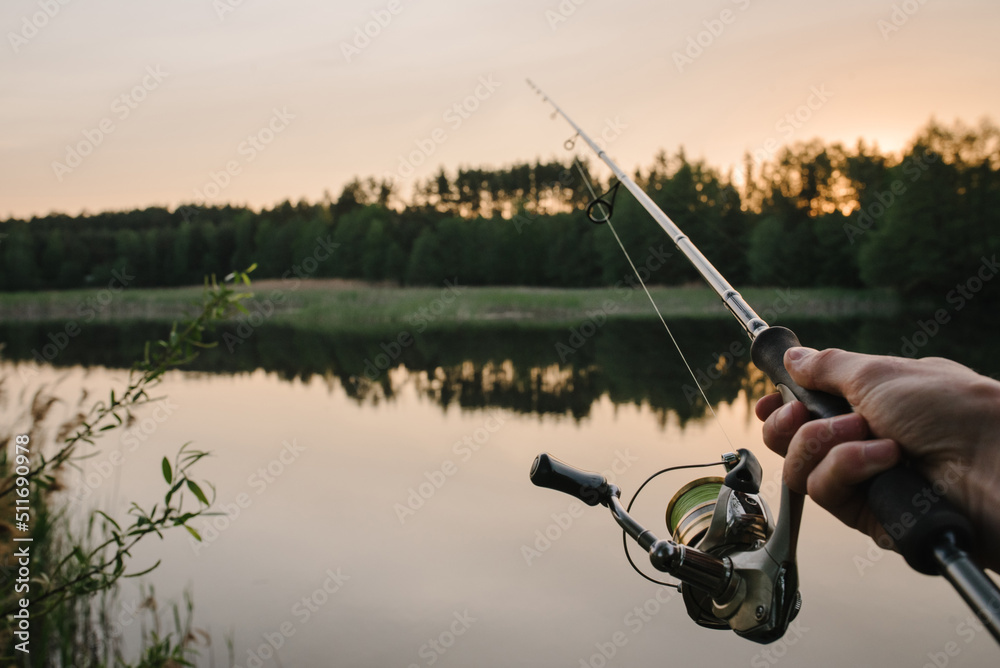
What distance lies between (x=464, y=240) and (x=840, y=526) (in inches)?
1640

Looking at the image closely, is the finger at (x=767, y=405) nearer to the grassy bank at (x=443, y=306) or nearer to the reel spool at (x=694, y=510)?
the reel spool at (x=694, y=510)

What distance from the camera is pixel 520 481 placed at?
668 centimetres

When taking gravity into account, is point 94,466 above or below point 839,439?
below

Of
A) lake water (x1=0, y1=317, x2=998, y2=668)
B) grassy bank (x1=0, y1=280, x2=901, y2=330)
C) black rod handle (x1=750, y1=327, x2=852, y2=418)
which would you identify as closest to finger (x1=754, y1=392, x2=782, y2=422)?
black rod handle (x1=750, y1=327, x2=852, y2=418)

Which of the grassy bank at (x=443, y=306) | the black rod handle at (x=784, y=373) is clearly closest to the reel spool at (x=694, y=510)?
the black rod handle at (x=784, y=373)

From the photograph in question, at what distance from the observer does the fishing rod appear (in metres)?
0.79

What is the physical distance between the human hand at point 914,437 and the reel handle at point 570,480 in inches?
15.4

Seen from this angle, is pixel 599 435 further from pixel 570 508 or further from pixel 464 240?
pixel 464 240

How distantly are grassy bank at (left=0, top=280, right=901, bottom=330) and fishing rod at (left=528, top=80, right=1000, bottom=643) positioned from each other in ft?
67.7

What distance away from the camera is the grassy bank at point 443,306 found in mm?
23828

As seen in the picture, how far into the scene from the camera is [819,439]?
1.03 metres

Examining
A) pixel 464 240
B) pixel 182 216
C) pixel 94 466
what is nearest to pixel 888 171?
pixel 464 240

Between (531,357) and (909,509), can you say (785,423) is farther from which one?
(531,357)

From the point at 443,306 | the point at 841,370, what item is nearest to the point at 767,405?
the point at 841,370
